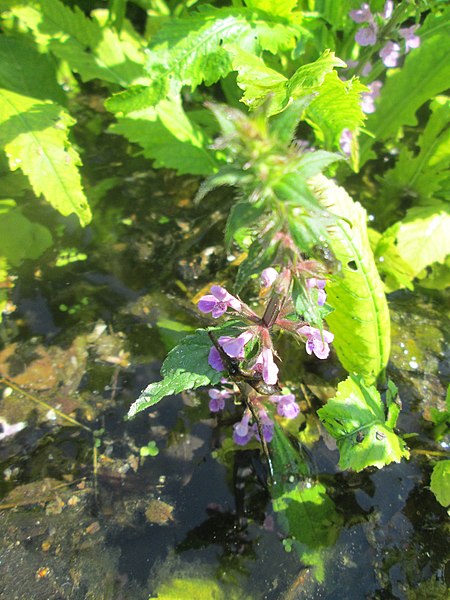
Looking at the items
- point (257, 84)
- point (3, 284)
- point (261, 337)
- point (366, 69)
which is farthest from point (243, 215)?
point (366, 69)

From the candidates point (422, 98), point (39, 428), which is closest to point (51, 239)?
point (39, 428)

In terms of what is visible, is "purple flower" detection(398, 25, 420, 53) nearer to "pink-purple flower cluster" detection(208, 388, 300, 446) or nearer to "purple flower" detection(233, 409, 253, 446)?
"pink-purple flower cluster" detection(208, 388, 300, 446)

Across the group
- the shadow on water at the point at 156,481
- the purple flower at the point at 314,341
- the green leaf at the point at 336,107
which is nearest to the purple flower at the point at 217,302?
the purple flower at the point at 314,341

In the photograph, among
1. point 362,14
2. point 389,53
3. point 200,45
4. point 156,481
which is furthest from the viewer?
point 389,53

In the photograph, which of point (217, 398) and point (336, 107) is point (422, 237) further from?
point (217, 398)

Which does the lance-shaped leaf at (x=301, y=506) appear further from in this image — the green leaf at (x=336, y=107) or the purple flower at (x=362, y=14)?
→ the purple flower at (x=362, y=14)

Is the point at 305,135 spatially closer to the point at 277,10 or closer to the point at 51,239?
the point at 277,10
